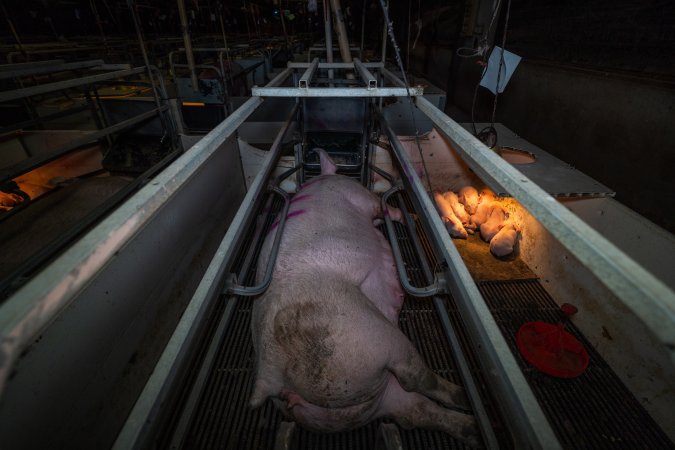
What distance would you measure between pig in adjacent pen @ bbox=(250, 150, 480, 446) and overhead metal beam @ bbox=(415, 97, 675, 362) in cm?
93

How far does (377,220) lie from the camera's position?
8.89 feet

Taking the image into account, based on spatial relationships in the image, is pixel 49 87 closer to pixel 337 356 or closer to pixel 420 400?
pixel 337 356

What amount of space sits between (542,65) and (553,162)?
4.95 ft

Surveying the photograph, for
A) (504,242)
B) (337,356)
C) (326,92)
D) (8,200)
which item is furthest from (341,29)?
(8,200)

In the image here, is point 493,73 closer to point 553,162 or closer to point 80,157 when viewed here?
point 553,162

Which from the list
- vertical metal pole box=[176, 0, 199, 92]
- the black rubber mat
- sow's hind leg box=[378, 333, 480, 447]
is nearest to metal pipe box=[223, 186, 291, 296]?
sow's hind leg box=[378, 333, 480, 447]

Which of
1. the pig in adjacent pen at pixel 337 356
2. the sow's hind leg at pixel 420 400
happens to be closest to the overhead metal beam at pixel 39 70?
the pig in adjacent pen at pixel 337 356

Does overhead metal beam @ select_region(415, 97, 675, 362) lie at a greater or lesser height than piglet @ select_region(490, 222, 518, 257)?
greater

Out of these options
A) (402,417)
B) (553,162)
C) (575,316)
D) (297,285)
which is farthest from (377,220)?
(553,162)

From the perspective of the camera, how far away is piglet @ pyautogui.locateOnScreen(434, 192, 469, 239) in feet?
12.5

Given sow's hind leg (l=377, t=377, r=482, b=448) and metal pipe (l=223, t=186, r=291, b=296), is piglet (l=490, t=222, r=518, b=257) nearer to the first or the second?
sow's hind leg (l=377, t=377, r=482, b=448)

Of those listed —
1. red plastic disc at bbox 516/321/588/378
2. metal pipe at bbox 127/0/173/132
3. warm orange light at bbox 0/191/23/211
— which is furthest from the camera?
metal pipe at bbox 127/0/173/132

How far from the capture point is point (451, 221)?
12.6 feet

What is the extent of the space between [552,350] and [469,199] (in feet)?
6.85
